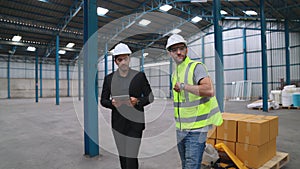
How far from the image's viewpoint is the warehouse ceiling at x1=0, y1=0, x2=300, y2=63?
1255cm

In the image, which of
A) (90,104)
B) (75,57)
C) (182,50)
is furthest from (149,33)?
(182,50)

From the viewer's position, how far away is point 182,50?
67.9 inches

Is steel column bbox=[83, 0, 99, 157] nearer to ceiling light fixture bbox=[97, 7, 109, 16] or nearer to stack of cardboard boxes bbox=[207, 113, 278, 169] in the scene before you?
stack of cardboard boxes bbox=[207, 113, 278, 169]

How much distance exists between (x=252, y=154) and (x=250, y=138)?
0.20 meters

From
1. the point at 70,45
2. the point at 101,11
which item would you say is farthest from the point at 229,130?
the point at 70,45

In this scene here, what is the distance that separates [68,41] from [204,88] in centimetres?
1985

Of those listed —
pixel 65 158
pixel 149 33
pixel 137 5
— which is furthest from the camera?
pixel 149 33

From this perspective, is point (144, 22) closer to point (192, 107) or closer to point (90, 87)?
point (90, 87)

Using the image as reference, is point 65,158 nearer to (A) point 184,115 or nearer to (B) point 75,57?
(A) point 184,115

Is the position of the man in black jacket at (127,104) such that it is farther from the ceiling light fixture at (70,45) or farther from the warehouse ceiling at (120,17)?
the ceiling light fixture at (70,45)

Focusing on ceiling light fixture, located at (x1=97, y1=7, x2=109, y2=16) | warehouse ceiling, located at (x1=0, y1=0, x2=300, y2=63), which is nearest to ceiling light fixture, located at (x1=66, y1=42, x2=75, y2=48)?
warehouse ceiling, located at (x1=0, y1=0, x2=300, y2=63)

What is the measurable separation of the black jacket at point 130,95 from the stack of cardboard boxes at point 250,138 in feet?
3.83

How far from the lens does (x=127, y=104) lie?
199 centimetres

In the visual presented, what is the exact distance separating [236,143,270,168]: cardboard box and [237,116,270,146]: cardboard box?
64mm
